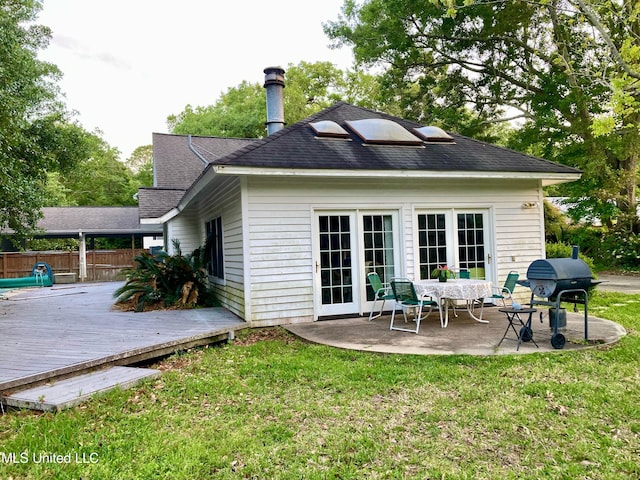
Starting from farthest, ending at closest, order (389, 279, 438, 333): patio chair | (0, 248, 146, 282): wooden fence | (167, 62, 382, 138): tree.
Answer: (167, 62, 382, 138): tree
(0, 248, 146, 282): wooden fence
(389, 279, 438, 333): patio chair

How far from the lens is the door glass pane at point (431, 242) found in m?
7.96

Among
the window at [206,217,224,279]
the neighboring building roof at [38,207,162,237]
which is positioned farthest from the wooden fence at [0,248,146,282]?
the window at [206,217,224,279]

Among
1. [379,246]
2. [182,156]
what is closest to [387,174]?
[379,246]

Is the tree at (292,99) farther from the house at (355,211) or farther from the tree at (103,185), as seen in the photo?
the house at (355,211)

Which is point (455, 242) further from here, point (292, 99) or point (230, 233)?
point (292, 99)

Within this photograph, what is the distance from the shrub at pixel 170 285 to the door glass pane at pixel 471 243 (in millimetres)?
5394

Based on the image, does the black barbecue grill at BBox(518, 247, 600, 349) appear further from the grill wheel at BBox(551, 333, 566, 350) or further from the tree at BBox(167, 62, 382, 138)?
the tree at BBox(167, 62, 382, 138)

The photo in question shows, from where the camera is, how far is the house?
6973 mm

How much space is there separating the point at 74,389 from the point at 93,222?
20.0 m

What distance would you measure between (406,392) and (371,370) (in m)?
0.66

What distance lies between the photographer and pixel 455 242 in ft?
26.6

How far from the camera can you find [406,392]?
3.92m

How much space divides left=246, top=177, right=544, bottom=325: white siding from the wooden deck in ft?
2.58

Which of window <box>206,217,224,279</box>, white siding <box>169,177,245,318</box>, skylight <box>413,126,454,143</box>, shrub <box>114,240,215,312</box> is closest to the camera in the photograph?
white siding <box>169,177,245,318</box>
